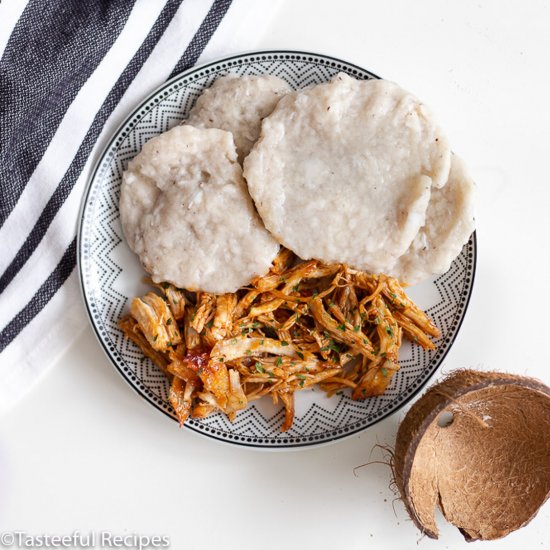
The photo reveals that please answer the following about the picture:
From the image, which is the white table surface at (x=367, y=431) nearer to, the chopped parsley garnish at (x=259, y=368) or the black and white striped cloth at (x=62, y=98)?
the black and white striped cloth at (x=62, y=98)

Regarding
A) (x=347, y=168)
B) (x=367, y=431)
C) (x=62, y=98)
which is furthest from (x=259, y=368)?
(x=62, y=98)

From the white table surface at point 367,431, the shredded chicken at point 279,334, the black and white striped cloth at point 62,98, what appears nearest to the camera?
the black and white striped cloth at point 62,98

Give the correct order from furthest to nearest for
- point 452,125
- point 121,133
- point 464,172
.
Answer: point 452,125
point 121,133
point 464,172

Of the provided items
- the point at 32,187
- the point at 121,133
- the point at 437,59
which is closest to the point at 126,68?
the point at 121,133

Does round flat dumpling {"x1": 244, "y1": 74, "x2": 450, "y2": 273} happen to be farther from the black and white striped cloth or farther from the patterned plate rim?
the black and white striped cloth

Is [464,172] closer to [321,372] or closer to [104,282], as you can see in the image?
[321,372]

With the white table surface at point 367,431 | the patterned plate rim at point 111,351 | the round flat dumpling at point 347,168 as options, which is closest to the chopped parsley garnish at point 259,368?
the patterned plate rim at point 111,351
